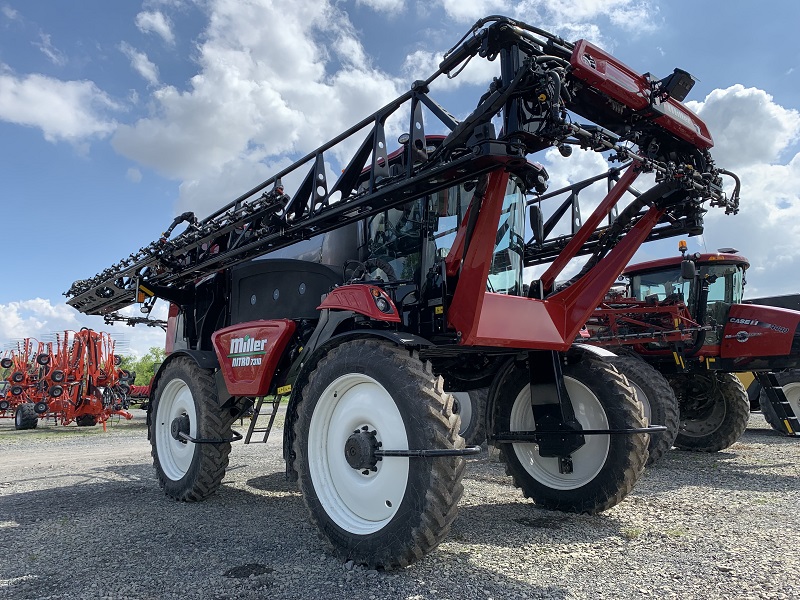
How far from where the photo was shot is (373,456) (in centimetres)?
374

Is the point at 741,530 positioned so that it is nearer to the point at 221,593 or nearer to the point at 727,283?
the point at 221,593

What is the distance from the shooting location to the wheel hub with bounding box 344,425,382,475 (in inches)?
148

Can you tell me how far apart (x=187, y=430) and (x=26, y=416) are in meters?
15.3

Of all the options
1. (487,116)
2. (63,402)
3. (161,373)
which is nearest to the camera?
(487,116)

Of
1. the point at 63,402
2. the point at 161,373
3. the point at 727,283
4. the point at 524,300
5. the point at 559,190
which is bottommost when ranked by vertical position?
the point at 63,402

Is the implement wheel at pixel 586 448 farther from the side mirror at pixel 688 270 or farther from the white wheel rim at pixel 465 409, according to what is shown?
the white wheel rim at pixel 465 409

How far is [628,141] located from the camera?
414 cm

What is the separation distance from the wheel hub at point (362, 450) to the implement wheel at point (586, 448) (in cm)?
198

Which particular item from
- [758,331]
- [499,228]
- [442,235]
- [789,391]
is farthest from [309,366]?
[789,391]

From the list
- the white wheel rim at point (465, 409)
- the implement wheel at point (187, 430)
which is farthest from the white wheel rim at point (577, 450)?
the white wheel rim at point (465, 409)

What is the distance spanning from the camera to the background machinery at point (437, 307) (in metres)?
3.69

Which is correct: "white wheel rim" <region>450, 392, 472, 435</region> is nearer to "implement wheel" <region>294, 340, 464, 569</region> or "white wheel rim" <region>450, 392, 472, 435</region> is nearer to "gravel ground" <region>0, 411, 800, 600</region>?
"gravel ground" <region>0, 411, 800, 600</region>

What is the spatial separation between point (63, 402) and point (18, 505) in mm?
14170

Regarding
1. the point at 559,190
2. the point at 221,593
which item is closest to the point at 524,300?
the point at 559,190
